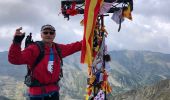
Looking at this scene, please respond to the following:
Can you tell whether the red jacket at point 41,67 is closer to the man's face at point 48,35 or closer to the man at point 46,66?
the man at point 46,66

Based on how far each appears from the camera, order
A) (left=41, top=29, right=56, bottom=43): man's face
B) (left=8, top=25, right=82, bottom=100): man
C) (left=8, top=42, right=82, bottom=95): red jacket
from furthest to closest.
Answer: (left=41, top=29, right=56, bottom=43): man's face
(left=8, top=25, right=82, bottom=100): man
(left=8, top=42, right=82, bottom=95): red jacket

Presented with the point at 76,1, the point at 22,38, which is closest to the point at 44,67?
the point at 22,38

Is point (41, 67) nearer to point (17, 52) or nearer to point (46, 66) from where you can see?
point (46, 66)

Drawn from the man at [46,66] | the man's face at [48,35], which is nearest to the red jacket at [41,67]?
the man at [46,66]

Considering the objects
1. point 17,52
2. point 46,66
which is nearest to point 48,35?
point 46,66

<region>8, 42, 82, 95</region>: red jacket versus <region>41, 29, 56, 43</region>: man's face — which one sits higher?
<region>41, 29, 56, 43</region>: man's face

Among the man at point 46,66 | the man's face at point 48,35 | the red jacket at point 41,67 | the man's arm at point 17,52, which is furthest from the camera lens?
the man's face at point 48,35

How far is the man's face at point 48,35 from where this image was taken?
833 cm

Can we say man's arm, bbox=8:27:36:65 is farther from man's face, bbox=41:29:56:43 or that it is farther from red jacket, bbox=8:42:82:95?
man's face, bbox=41:29:56:43

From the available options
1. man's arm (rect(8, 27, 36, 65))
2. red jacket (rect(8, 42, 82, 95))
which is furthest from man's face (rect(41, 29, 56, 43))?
man's arm (rect(8, 27, 36, 65))

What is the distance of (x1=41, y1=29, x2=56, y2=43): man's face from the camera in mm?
8328

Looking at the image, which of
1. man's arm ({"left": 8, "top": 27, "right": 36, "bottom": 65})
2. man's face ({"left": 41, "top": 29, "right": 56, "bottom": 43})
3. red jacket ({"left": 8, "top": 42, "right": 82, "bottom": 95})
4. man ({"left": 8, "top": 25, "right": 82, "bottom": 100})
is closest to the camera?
man's arm ({"left": 8, "top": 27, "right": 36, "bottom": 65})

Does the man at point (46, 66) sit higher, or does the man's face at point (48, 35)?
the man's face at point (48, 35)

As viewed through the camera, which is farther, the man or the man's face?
the man's face
